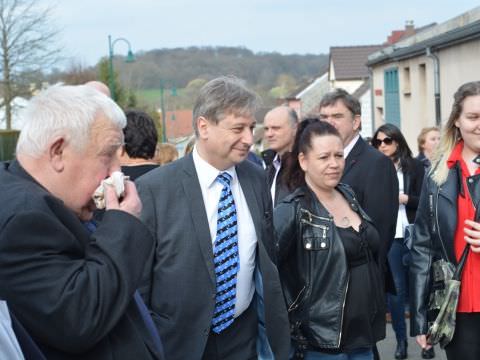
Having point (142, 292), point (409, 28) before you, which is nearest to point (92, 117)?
point (142, 292)

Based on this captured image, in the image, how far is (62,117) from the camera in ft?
8.36

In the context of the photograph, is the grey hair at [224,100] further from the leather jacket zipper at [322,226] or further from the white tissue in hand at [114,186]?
the white tissue in hand at [114,186]

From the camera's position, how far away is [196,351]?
3.74 meters

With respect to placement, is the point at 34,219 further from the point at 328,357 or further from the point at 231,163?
the point at 328,357

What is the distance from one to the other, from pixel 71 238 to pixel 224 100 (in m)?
1.66

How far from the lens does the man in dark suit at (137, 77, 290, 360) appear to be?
12.4 feet

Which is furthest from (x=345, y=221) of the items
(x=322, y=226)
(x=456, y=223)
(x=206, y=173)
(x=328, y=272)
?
(x=206, y=173)

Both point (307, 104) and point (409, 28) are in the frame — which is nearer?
point (409, 28)

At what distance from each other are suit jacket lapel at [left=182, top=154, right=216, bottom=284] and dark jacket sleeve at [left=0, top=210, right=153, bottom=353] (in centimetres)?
136

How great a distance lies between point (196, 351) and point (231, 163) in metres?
0.96

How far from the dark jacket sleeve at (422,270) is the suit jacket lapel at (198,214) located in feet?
4.87

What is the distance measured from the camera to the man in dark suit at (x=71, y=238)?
2361 mm

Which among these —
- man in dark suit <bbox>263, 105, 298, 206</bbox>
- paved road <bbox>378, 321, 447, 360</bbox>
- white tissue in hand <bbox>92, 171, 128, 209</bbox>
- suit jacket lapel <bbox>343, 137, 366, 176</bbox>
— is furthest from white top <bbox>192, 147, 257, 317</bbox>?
paved road <bbox>378, 321, 447, 360</bbox>

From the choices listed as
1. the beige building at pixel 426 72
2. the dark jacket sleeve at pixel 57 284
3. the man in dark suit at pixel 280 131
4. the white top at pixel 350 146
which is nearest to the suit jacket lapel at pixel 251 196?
the dark jacket sleeve at pixel 57 284
